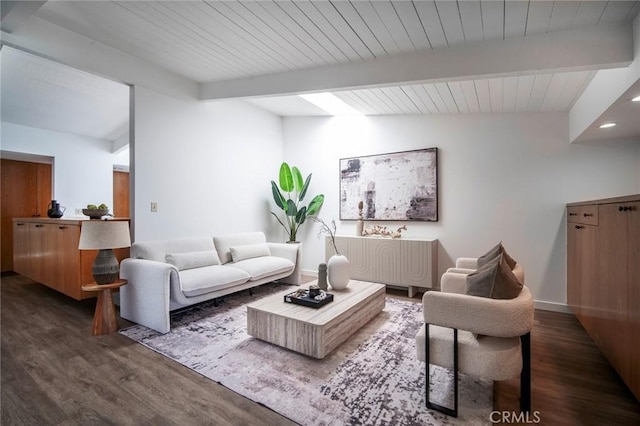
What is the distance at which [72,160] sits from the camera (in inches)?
222

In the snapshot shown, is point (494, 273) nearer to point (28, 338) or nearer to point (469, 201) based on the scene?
point (469, 201)

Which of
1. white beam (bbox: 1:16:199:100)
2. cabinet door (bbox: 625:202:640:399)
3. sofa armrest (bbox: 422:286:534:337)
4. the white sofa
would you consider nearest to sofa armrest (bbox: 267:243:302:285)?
the white sofa

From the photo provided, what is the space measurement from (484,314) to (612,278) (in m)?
1.35

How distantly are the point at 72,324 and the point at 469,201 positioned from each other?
4.85 metres

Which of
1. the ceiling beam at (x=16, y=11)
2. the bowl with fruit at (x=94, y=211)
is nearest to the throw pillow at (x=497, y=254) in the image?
the ceiling beam at (x=16, y=11)

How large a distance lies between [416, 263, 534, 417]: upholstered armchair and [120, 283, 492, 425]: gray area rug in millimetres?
190

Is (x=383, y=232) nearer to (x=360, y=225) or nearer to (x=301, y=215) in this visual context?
(x=360, y=225)

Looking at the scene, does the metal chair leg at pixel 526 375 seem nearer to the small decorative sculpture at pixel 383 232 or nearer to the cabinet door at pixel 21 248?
the small decorative sculpture at pixel 383 232

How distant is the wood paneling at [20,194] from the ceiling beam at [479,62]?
16.8 ft

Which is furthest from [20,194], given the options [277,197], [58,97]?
[277,197]

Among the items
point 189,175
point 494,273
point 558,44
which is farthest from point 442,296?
point 189,175

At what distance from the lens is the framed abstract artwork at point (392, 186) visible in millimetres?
4207

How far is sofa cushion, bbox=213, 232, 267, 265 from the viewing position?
4062mm
